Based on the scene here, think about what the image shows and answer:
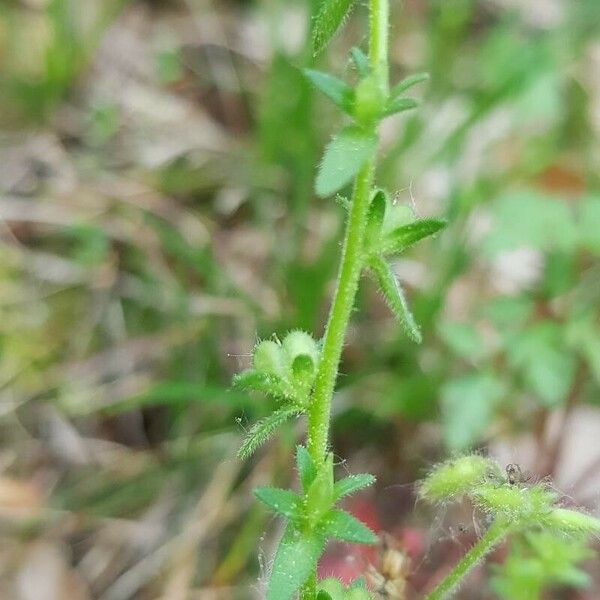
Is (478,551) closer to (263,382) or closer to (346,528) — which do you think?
(346,528)

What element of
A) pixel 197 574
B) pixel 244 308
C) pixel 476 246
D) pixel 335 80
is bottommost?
pixel 197 574

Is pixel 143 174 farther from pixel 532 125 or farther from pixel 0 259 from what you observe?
pixel 532 125

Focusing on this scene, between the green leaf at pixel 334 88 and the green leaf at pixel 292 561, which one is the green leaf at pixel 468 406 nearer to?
the green leaf at pixel 292 561

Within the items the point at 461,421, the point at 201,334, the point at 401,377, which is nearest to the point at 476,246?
the point at 401,377

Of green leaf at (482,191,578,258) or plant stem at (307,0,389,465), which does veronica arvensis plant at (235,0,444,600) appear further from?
green leaf at (482,191,578,258)

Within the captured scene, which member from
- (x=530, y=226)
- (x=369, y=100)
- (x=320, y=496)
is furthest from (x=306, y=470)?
(x=530, y=226)

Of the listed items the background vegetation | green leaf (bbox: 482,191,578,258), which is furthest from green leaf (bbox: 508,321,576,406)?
green leaf (bbox: 482,191,578,258)

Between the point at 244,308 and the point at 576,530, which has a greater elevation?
the point at 576,530

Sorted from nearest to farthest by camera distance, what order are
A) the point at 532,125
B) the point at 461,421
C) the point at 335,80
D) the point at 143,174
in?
1. the point at 335,80
2. the point at 461,421
3. the point at 143,174
4. the point at 532,125
